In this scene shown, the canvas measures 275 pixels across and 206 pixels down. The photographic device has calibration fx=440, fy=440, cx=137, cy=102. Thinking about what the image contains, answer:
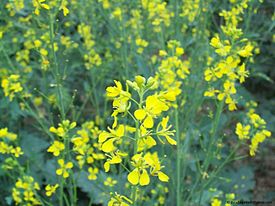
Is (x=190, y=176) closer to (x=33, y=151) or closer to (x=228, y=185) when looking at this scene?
(x=228, y=185)

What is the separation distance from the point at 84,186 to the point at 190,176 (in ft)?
3.07

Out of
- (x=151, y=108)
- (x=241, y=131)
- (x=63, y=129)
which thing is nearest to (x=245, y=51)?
(x=241, y=131)

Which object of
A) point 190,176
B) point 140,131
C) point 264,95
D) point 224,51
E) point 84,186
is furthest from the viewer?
point 264,95

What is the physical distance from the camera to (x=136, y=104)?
261 cm

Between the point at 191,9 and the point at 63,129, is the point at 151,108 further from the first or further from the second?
the point at 191,9

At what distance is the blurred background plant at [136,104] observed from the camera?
2.59 metres

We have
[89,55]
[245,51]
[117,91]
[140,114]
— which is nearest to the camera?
[140,114]

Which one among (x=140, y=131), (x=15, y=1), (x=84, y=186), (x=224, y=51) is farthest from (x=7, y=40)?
(x=140, y=131)

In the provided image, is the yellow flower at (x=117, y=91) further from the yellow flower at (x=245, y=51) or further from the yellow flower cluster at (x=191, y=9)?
the yellow flower cluster at (x=191, y=9)

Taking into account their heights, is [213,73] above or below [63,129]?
above

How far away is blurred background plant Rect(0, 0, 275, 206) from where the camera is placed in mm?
2586

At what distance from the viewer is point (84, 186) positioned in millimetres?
3645

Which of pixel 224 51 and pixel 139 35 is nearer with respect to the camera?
pixel 224 51

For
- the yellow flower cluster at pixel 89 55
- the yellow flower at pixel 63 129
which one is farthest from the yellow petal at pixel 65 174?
the yellow flower cluster at pixel 89 55
